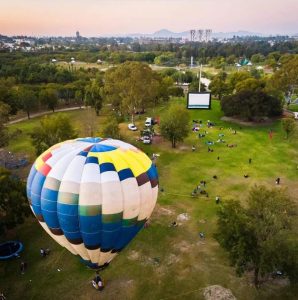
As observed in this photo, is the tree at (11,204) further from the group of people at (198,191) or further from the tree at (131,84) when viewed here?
the tree at (131,84)

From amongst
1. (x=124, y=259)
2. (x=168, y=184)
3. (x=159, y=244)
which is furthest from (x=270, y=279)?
(x=168, y=184)

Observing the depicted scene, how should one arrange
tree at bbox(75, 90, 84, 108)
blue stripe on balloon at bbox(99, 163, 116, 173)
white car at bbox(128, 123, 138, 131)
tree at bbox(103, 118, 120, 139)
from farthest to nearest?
tree at bbox(75, 90, 84, 108), white car at bbox(128, 123, 138, 131), tree at bbox(103, 118, 120, 139), blue stripe on balloon at bbox(99, 163, 116, 173)

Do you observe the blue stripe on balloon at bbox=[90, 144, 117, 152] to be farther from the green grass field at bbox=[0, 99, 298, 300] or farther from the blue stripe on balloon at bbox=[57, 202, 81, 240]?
the green grass field at bbox=[0, 99, 298, 300]

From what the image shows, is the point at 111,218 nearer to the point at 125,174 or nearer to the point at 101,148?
the point at 125,174

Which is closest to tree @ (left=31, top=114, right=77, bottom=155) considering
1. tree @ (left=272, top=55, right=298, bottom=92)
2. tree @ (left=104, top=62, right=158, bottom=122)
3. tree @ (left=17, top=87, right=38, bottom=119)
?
tree @ (left=104, top=62, right=158, bottom=122)

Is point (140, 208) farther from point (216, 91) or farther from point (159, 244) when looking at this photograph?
point (216, 91)

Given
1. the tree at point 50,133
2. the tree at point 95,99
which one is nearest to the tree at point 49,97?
the tree at point 95,99

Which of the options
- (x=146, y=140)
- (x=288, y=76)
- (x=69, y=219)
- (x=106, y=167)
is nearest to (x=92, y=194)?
(x=106, y=167)
